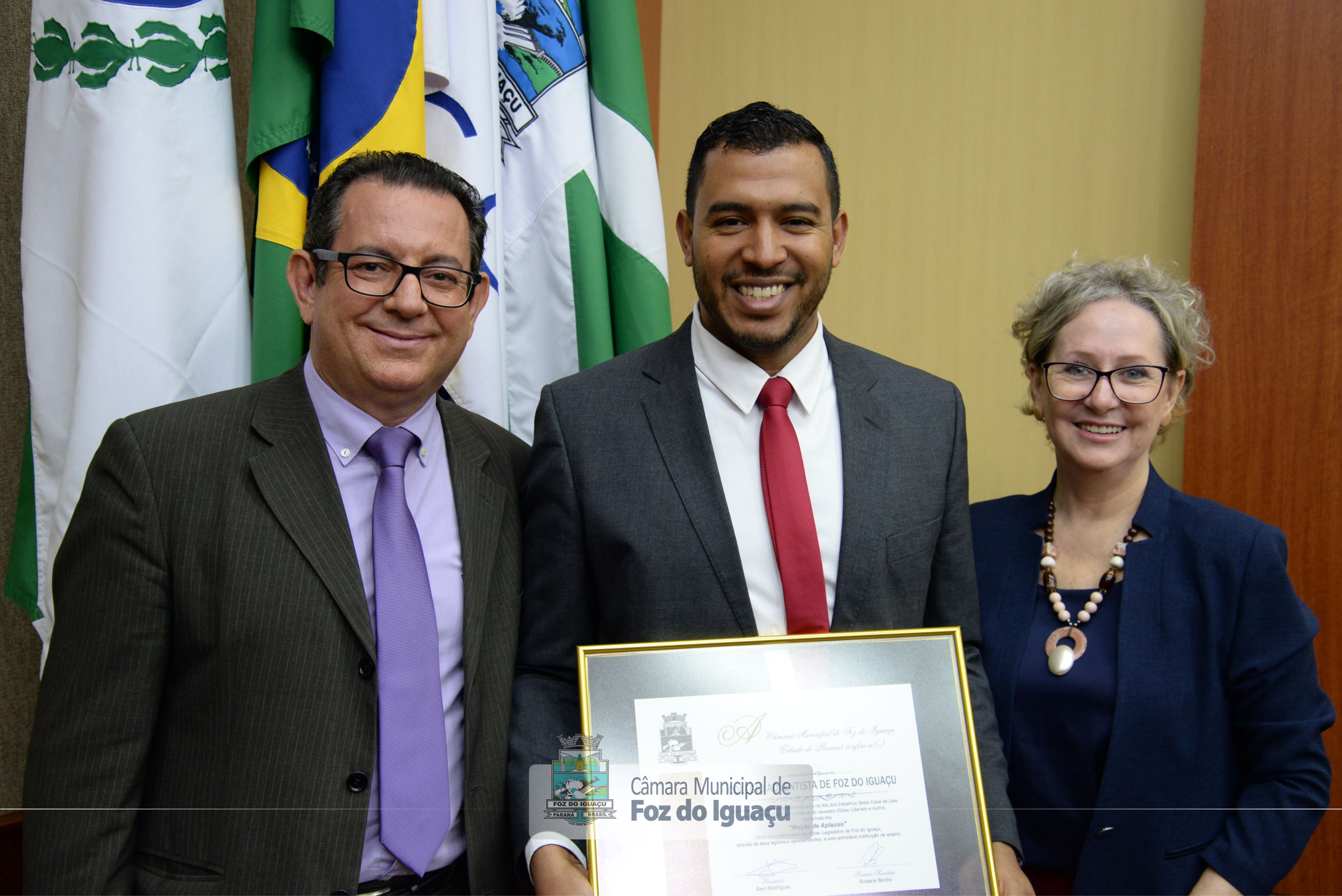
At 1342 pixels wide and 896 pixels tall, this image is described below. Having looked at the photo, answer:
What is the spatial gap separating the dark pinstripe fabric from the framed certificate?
0.36m

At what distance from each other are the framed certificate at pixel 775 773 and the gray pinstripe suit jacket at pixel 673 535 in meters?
0.14

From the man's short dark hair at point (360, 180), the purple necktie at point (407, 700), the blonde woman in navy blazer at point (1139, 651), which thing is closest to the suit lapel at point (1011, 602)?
the blonde woman in navy blazer at point (1139, 651)

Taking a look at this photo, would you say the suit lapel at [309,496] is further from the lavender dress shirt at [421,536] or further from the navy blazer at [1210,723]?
the navy blazer at [1210,723]

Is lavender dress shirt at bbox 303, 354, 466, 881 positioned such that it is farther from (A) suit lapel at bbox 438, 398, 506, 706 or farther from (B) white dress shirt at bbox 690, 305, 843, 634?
(B) white dress shirt at bbox 690, 305, 843, 634

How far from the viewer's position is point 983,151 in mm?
2799

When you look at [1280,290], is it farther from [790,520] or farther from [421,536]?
[421,536]

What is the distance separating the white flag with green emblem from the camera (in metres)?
1.79

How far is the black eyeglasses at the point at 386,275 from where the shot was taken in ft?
4.81

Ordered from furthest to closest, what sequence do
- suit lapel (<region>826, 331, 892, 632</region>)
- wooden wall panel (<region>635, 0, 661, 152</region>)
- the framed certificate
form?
1. wooden wall panel (<region>635, 0, 661, 152</region>)
2. suit lapel (<region>826, 331, 892, 632</region>)
3. the framed certificate

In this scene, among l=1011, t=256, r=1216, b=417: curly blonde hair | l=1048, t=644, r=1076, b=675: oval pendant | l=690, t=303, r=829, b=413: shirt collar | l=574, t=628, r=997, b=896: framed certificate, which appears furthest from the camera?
l=1011, t=256, r=1216, b=417: curly blonde hair

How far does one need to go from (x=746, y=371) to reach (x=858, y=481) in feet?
0.88

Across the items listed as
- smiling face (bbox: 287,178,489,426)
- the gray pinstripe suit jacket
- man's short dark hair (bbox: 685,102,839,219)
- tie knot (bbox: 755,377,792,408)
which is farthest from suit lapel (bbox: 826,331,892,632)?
smiling face (bbox: 287,178,489,426)

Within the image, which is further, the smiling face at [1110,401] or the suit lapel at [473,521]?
the smiling face at [1110,401]

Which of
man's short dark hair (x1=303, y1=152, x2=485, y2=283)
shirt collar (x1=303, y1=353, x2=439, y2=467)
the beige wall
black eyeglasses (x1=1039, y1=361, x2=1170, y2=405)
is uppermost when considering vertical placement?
the beige wall
